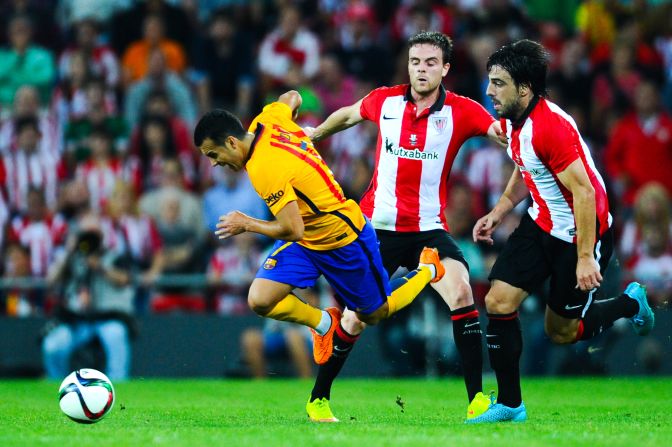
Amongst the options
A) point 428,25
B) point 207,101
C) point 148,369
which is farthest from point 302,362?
point 428,25

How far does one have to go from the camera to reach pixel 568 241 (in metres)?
8.39

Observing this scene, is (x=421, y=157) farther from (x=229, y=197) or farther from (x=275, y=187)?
(x=229, y=197)

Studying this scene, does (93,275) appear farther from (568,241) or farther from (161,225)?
(568,241)

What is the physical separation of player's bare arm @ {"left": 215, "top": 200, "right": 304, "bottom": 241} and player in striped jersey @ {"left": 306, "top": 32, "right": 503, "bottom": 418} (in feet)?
3.84

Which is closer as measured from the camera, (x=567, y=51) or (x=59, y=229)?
(x=59, y=229)

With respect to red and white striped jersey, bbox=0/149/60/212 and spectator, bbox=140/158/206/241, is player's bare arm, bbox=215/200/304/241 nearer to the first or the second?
spectator, bbox=140/158/206/241

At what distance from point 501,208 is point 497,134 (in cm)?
52

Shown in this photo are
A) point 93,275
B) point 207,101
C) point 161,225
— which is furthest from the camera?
point 207,101

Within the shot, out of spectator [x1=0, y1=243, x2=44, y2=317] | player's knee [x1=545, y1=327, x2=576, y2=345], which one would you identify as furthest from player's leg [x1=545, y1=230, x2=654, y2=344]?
spectator [x1=0, y1=243, x2=44, y2=317]

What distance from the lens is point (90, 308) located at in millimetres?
13547

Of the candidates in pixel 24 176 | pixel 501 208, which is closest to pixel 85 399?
pixel 501 208

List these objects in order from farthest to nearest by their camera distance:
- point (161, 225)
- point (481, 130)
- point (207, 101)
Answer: point (207, 101)
point (161, 225)
point (481, 130)

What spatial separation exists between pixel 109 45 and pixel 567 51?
19.9ft

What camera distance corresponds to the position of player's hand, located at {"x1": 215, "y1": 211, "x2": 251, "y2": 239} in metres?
7.77
